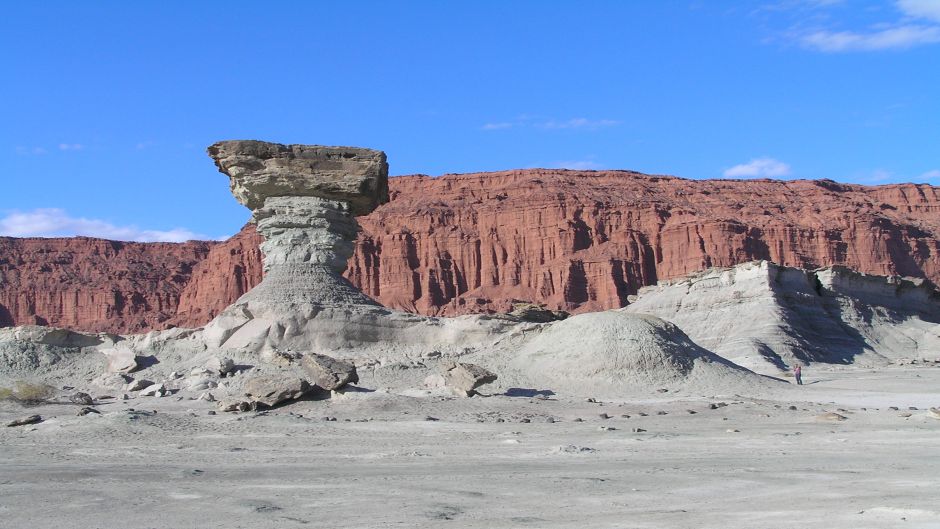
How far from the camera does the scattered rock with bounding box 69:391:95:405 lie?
19969 mm

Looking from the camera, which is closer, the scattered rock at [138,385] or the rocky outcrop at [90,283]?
the scattered rock at [138,385]

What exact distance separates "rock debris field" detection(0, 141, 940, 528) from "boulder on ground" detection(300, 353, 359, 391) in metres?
0.06

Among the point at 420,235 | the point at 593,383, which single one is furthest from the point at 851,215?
the point at 593,383

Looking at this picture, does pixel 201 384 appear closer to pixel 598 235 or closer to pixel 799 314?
pixel 799 314

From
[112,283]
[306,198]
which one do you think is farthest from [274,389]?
[112,283]

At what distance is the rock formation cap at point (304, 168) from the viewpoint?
86.7 feet

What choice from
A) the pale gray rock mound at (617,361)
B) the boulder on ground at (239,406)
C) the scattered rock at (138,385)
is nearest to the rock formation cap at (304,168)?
the pale gray rock mound at (617,361)

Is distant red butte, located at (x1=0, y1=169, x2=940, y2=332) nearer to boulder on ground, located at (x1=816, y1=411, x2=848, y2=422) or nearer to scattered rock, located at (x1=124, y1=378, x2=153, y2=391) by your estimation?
scattered rock, located at (x1=124, y1=378, x2=153, y2=391)

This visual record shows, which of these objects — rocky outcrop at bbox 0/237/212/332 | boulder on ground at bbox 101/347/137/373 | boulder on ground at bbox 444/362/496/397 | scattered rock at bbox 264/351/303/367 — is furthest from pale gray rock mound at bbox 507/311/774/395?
rocky outcrop at bbox 0/237/212/332

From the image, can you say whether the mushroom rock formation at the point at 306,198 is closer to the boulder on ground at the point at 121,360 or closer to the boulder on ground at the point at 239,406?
the boulder on ground at the point at 121,360

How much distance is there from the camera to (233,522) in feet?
26.9

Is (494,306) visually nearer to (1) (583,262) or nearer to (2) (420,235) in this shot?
(1) (583,262)

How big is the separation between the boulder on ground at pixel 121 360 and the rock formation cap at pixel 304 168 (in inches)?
216

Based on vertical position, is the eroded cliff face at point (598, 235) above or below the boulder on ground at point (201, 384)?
above
